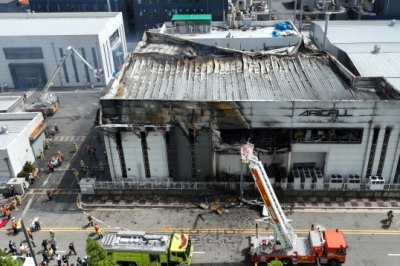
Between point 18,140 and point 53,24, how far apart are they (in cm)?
3284

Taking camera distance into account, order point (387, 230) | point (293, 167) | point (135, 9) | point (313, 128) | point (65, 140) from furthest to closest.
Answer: point (135, 9) < point (65, 140) < point (293, 167) < point (313, 128) < point (387, 230)

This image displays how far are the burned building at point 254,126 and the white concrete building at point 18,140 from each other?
11.0 metres

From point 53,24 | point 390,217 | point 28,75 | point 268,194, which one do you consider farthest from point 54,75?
point 390,217

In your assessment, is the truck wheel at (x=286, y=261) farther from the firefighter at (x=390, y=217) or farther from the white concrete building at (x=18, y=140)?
the white concrete building at (x=18, y=140)

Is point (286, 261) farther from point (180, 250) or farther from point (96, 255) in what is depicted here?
point (96, 255)

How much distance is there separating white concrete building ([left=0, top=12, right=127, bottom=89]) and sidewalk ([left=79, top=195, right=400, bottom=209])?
32.2 m

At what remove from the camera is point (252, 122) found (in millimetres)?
36094

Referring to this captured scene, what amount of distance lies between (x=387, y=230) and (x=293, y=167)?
32.8ft

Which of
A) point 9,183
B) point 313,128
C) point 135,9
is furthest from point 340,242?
point 135,9

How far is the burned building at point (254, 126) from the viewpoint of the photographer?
116 ft

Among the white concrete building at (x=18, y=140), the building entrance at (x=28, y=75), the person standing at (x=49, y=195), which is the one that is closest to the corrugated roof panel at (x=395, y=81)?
the person standing at (x=49, y=195)

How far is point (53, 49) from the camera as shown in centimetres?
6406

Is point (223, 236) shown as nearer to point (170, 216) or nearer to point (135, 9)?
point (170, 216)

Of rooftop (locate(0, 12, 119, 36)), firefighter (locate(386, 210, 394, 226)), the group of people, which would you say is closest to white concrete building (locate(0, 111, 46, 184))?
the group of people
